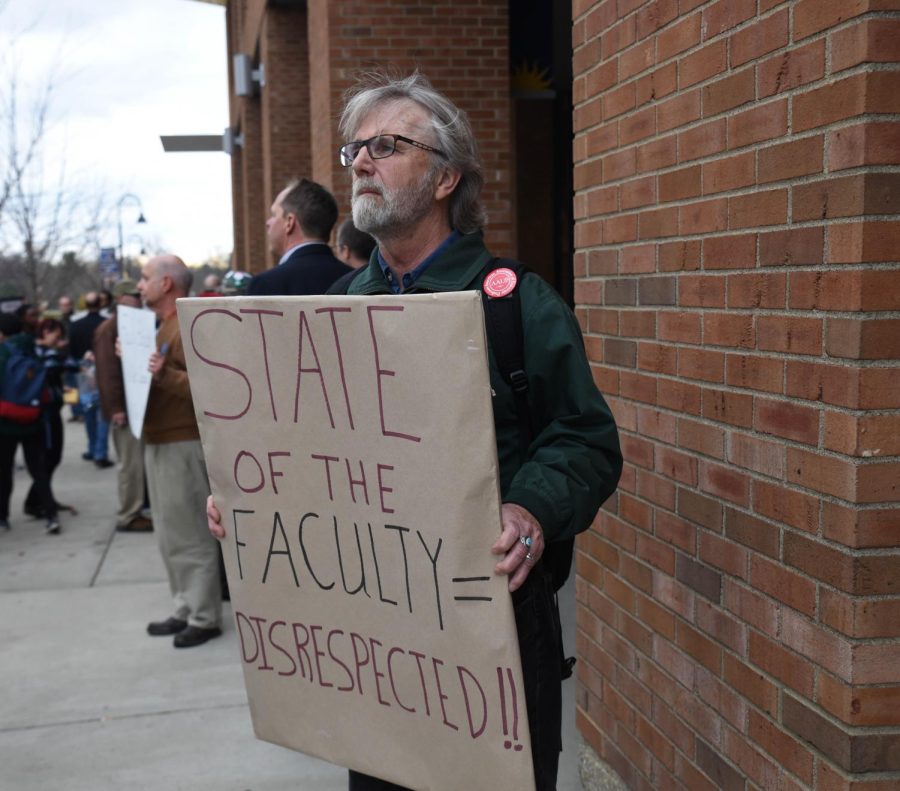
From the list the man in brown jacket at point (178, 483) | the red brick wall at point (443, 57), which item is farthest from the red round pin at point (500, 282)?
the red brick wall at point (443, 57)

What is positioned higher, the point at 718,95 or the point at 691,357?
the point at 718,95

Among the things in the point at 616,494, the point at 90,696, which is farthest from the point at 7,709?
the point at 616,494

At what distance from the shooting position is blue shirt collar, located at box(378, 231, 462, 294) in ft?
7.76

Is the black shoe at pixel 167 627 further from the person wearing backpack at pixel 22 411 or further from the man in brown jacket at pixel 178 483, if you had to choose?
the person wearing backpack at pixel 22 411

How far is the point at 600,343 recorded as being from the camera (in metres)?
3.20

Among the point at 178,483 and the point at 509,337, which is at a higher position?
the point at 509,337

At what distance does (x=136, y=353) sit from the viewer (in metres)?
5.57

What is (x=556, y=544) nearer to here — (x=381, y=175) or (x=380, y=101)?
(x=381, y=175)

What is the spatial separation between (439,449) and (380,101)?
843 millimetres

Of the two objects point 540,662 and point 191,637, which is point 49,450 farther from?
point 540,662

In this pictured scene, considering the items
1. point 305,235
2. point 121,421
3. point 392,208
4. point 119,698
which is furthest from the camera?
point 121,421

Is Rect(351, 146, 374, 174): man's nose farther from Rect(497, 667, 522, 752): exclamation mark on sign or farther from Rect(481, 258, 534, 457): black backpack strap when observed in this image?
Rect(497, 667, 522, 752): exclamation mark on sign

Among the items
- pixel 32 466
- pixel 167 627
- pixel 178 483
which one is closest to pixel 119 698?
pixel 167 627

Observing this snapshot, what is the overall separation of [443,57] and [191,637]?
4.30m
